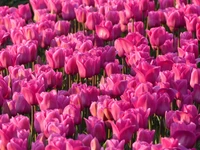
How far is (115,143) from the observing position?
11.6 feet

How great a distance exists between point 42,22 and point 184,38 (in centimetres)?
156

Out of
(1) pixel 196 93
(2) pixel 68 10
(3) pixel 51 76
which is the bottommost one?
(1) pixel 196 93

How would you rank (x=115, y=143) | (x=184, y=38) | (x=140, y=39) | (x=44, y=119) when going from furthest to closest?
(x=184, y=38), (x=140, y=39), (x=44, y=119), (x=115, y=143)

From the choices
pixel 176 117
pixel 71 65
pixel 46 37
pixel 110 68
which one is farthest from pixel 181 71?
pixel 46 37

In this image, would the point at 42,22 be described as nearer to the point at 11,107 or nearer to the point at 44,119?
the point at 11,107

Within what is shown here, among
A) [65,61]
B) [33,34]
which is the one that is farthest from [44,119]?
[33,34]

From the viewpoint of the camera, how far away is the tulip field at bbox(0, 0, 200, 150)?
380cm

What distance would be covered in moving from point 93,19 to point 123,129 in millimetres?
3001

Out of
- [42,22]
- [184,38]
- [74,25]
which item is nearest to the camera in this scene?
[184,38]

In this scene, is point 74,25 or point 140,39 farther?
point 74,25

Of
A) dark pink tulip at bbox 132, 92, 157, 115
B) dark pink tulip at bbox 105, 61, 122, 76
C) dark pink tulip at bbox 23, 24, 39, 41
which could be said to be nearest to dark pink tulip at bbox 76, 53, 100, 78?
dark pink tulip at bbox 105, 61, 122, 76

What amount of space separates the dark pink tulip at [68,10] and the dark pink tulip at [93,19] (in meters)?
0.60

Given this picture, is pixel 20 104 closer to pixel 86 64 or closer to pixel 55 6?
pixel 86 64

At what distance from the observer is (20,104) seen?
4.50m
